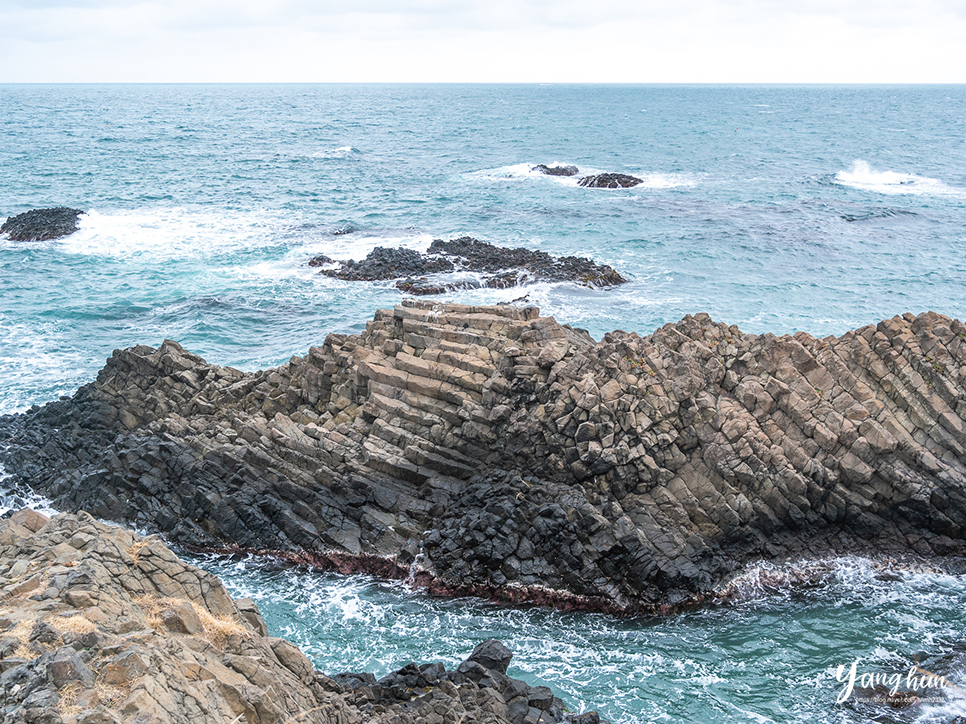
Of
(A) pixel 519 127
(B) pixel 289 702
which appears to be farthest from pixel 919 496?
(A) pixel 519 127

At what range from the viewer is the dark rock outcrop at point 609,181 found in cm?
9062

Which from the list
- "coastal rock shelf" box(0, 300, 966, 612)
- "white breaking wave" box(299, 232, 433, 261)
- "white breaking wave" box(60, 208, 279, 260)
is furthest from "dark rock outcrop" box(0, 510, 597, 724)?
"white breaking wave" box(60, 208, 279, 260)

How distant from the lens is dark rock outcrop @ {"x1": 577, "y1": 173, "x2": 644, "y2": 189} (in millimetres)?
90625

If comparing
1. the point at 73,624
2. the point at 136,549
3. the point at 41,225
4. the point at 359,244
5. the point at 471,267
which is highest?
the point at 41,225

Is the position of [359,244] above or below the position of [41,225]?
below

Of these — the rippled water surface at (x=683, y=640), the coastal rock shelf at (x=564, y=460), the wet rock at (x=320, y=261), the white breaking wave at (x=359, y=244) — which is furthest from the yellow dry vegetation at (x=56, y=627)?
the white breaking wave at (x=359, y=244)

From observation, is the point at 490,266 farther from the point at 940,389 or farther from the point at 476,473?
the point at 940,389

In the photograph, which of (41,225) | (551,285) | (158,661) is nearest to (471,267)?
(551,285)

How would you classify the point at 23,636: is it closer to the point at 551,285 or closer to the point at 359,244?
the point at 551,285

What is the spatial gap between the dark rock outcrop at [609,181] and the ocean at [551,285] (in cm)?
300

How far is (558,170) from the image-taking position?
99.8m

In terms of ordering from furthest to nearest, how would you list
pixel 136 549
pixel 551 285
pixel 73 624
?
pixel 551 285 < pixel 136 549 < pixel 73 624

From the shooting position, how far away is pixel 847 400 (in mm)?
27891

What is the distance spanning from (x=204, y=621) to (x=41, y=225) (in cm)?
6697
